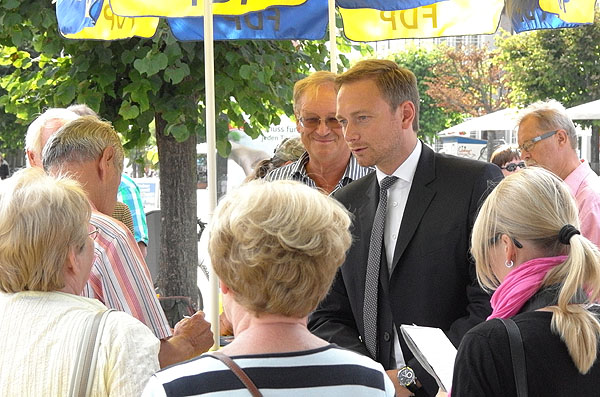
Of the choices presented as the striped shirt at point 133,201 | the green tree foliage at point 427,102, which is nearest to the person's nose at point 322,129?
the striped shirt at point 133,201

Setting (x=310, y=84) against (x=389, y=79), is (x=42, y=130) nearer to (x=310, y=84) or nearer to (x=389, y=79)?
(x=310, y=84)

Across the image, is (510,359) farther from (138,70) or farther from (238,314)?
(138,70)

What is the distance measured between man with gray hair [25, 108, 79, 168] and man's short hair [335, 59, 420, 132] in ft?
5.39

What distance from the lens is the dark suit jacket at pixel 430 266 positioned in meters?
3.17

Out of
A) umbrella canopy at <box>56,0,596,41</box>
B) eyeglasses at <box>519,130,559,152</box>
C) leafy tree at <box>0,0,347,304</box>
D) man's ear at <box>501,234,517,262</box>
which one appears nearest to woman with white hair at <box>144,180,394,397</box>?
man's ear at <box>501,234,517,262</box>

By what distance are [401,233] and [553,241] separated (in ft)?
3.14

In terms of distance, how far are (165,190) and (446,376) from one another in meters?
5.66

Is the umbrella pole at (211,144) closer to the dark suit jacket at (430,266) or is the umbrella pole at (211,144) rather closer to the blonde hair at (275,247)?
the dark suit jacket at (430,266)

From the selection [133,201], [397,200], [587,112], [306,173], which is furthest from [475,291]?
[587,112]

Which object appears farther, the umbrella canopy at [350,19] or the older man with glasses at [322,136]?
the umbrella canopy at [350,19]

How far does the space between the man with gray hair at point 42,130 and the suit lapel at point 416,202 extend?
1.96 meters

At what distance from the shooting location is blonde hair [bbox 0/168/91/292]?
237cm

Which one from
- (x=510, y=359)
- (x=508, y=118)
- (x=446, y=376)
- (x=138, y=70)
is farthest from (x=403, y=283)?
(x=508, y=118)

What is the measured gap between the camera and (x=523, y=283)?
2.30 meters
